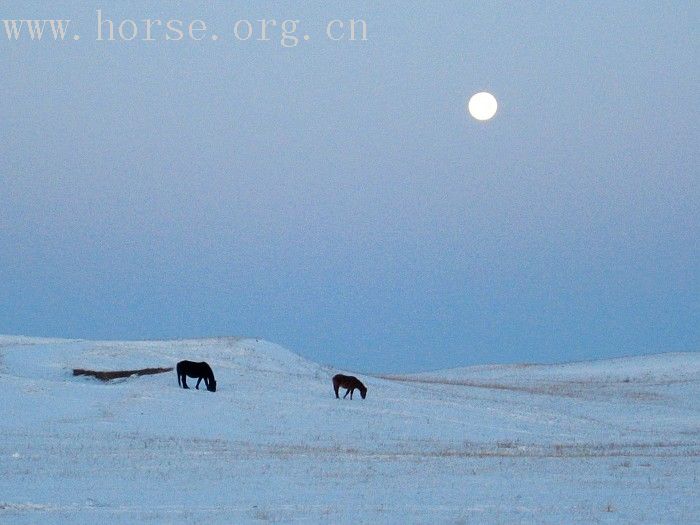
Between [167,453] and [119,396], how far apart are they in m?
11.7

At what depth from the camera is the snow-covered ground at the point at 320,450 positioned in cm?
1502

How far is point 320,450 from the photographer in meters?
24.2

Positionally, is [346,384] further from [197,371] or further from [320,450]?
[320,450]

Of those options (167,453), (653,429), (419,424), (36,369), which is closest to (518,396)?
(653,429)

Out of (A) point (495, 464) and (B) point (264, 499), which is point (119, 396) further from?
(B) point (264, 499)

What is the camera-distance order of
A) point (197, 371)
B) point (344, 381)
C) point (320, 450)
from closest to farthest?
point (320, 450), point (197, 371), point (344, 381)

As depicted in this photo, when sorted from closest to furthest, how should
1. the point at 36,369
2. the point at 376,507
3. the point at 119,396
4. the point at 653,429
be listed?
the point at 376,507 < the point at 119,396 < the point at 653,429 < the point at 36,369

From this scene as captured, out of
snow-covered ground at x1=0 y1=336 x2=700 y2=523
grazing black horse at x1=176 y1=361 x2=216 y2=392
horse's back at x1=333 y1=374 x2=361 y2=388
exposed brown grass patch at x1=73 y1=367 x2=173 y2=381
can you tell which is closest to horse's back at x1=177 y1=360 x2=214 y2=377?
grazing black horse at x1=176 y1=361 x2=216 y2=392

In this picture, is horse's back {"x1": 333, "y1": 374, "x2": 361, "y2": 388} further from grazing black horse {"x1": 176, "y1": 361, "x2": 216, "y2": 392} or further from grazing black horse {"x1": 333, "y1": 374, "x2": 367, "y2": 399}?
grazing black horse {"x1": 176, "y1": 361, "x2": 216, "y2": 392}

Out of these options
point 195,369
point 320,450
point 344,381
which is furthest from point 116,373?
point 320,450

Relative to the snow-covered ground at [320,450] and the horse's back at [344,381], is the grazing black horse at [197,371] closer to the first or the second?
the snow-covered ground at [320,450]

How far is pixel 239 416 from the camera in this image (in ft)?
98.2

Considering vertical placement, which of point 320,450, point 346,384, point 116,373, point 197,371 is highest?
point 116,373

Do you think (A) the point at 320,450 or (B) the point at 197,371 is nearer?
(A) the point at 320,450
